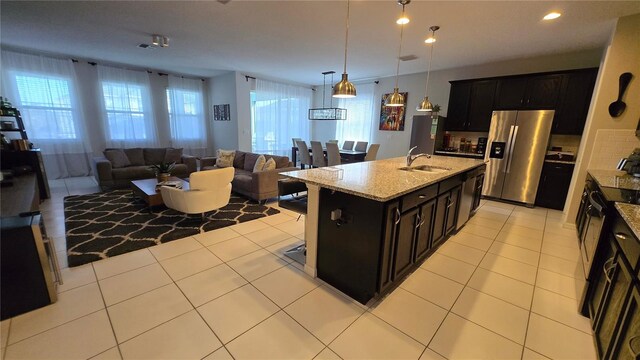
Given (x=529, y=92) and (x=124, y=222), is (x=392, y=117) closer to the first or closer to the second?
(x=529, y=92)

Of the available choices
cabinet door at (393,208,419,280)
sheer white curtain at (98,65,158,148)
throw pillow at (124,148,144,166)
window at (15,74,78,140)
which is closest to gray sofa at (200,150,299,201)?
throw pillow at (124,148,144,166)

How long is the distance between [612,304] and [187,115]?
8461mm

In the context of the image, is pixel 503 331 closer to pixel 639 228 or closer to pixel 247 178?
pixel 639 228

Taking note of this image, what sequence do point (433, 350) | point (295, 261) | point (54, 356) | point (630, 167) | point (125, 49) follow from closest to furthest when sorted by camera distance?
point (54, 356) → point (433, 350) → point (295, 261) → point (630, 167) → point (125, 49)

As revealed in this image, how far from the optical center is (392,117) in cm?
657

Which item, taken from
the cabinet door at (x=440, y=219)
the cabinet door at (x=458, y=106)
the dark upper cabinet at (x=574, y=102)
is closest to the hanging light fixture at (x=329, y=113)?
the cabinet door at (x=458, y=106)

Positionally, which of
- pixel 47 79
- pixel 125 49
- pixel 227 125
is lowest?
pixel 227 125

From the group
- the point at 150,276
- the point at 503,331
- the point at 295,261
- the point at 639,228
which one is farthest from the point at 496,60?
the point at 150,276

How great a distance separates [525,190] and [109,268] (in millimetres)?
6153

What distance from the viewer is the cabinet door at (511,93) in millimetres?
4406

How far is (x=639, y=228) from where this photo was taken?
1.25m

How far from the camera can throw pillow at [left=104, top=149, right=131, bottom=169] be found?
5125mm

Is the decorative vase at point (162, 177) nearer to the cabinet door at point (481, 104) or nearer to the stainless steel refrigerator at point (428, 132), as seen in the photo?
the stainless steel refrigerator at point (428, 132)

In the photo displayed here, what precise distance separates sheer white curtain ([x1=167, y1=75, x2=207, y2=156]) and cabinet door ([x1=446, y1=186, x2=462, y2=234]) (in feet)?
23.6
